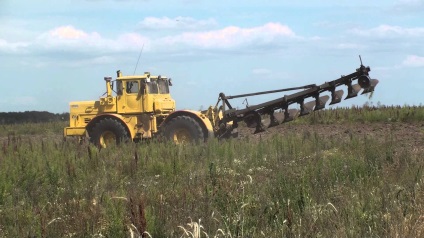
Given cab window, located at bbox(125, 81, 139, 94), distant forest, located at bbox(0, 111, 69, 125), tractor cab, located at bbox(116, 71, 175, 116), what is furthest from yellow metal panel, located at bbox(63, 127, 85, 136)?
distant forest, located at bbox(0, 111, 69, 125)

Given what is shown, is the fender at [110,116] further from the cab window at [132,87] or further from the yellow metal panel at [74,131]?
the cab window at [132,87]

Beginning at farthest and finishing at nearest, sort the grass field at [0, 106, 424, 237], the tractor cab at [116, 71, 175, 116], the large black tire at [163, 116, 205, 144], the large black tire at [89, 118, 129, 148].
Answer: the tractor cab at [116, 71, 175, 116]
the large black tire at [89, 118, 129, 148]
the large black tire at [163, 116, 205, 144]
the grass field at [0, 106, 424, 237]

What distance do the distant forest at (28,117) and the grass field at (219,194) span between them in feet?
83.9

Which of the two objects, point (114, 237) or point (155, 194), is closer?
point (114, 237)

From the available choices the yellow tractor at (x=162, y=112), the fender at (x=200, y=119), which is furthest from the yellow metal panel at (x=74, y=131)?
the fender at (x=200, y=119)

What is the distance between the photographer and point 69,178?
8820mm

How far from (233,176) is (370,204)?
245 centimetres

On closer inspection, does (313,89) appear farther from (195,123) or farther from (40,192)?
(40,192)

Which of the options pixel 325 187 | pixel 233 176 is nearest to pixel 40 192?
pixel 233 176

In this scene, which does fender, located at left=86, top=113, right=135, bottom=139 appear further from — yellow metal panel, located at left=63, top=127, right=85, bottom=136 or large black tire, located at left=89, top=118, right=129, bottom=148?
yellow metal panel, located at left=63, top=127, right=85, bottom=136

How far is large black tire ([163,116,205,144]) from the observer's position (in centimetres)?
1625

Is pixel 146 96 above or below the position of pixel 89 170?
above

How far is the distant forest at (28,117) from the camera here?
36438 millimetres

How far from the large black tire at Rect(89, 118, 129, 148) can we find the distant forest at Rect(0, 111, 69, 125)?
19687 millimetres
